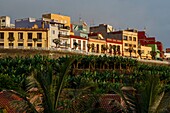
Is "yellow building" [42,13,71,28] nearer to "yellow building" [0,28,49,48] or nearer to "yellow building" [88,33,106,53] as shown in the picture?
"yellow building" [88,33,106,53]

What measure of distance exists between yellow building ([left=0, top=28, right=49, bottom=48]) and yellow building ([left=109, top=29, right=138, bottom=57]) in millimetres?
20190

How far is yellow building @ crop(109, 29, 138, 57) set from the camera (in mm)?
86250

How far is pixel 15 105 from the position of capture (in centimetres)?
1467

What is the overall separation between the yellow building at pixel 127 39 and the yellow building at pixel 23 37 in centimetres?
2019

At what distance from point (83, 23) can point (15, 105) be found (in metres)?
81.5

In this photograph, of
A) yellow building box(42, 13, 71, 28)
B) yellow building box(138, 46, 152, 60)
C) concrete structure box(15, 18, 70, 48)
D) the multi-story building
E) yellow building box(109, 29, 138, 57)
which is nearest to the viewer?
concrete structure box(15, 18, 70, 48)

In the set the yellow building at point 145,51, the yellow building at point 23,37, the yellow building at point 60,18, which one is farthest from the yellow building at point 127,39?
the yellow building at point 23,37

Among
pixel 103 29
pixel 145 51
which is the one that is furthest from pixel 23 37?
pixel 145 51

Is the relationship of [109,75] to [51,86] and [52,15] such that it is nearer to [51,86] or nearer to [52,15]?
[52,15]

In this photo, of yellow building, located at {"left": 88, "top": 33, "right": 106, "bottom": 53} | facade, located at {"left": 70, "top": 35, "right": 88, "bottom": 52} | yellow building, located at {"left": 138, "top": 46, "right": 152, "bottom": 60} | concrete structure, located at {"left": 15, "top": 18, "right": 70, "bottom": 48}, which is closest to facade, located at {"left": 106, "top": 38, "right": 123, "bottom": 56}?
yellow building, located at {"left": 88, "top": 33, "right": 106, "bottom": 53}

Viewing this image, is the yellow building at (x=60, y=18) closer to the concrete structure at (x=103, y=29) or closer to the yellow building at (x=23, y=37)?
the concrete structure at (x=103, y=29)

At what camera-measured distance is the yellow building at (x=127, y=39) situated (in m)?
86.2

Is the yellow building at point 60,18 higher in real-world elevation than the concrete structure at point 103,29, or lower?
higher

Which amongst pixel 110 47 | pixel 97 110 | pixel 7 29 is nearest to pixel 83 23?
pixel 110 47
